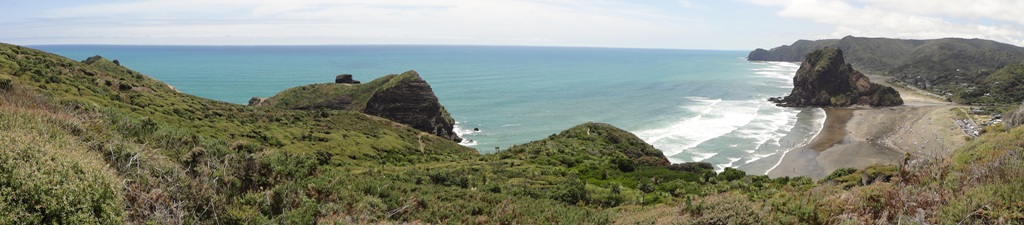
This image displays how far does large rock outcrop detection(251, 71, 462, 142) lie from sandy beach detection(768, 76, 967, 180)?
160 feet

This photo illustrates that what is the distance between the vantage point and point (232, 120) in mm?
52844

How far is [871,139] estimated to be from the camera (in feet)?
255

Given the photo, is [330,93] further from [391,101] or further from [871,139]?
[871,139]

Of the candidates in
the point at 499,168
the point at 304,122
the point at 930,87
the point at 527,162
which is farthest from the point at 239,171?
the point at 930,87

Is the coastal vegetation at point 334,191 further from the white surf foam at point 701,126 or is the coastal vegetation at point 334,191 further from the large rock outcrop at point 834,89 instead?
the large rock outcrop at point 834,89

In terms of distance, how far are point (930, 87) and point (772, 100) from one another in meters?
75.2

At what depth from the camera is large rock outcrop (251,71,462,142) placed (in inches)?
3147

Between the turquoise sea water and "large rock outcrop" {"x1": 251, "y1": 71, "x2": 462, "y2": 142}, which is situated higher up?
"large rock outcrop" {"x1": 251, "y1": 71, "x2": 462, "y2": 142}

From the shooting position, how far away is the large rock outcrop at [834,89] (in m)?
120

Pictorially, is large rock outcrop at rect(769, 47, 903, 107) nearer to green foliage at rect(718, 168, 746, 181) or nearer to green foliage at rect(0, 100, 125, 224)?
green foliage at rect(718, 168, 746, 181)

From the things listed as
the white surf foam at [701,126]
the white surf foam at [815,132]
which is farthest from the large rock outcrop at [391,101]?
the white surf foam at [815,132]

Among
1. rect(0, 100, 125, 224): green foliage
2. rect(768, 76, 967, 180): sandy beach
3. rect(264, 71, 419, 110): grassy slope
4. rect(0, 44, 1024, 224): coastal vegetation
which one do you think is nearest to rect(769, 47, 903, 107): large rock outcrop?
rect(768, 76, 967, 180): sandy beach

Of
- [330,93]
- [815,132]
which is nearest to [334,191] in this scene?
[330,93]

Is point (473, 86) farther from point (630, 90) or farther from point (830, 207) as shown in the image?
point (830, 207)
